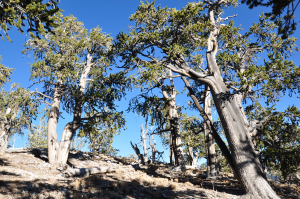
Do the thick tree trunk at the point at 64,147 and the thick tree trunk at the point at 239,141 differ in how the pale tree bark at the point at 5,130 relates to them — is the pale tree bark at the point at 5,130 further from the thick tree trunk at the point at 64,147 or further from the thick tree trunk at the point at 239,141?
the thick tree trunk at the point at 239,141

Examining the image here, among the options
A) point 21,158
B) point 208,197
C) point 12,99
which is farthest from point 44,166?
point 208,197

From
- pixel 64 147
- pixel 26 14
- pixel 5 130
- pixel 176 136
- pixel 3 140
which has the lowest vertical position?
pixel 64 147

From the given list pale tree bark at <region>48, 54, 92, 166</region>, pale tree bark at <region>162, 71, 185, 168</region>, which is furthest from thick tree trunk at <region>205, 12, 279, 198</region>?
pale tree bark at <region>48, 54, 92, 166</region>

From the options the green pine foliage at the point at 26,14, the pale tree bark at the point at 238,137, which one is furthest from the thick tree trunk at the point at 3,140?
the pale tree bark at the point at 238,137

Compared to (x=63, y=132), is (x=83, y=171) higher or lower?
lower

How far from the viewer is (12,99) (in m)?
12.1

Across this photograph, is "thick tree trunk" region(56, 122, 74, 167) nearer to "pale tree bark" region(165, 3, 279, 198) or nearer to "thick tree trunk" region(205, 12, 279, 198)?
"pale tree bark" region(165, 3, 279, 198)

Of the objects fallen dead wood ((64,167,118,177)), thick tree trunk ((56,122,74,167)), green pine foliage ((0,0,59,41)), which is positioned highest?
green pine foliage ((0,0,59,41))

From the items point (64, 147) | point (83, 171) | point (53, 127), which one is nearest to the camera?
point (83, 171)

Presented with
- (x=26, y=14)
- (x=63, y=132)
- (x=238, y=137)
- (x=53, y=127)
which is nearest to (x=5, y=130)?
(x=53, y=127)

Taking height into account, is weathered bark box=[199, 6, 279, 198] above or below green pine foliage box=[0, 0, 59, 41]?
below

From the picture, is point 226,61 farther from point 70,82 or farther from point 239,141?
point 70,82

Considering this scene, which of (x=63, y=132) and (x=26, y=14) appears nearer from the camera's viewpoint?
(x=26, y=14)

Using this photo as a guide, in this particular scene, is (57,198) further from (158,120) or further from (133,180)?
(158,120)
